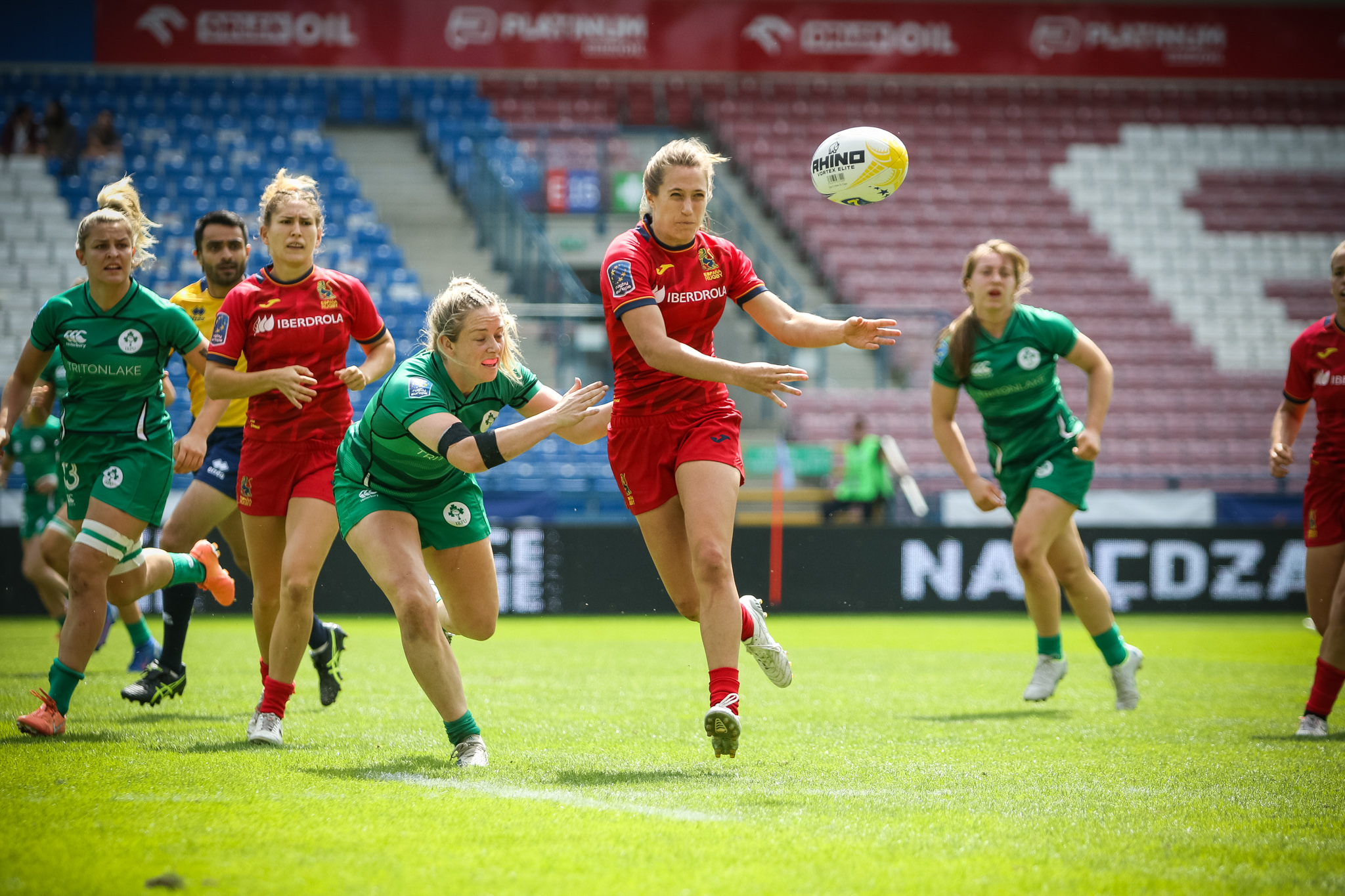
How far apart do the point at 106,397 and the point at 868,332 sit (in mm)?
3430

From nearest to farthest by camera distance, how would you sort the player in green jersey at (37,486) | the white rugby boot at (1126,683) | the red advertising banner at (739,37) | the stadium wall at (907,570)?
the white rugby boot at (1126,683), the player in green jersey at (37,486), the stadium wall at (907,570), the red advertising banner at (739,37)

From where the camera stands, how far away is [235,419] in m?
6.62

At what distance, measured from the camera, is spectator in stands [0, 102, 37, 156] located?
66.4 ft

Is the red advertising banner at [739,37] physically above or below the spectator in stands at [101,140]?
above

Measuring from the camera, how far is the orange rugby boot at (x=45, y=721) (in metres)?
5.22

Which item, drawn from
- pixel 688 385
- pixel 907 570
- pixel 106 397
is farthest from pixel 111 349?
pixel 907 570

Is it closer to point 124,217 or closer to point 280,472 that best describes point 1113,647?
point 280,472

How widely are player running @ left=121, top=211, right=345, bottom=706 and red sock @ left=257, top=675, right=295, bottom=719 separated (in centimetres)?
84

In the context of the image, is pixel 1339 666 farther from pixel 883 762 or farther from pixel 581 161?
pixel 581 161

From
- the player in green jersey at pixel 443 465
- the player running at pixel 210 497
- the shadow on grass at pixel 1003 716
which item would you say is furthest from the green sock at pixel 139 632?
the shadow on grass at pixel 1003 716

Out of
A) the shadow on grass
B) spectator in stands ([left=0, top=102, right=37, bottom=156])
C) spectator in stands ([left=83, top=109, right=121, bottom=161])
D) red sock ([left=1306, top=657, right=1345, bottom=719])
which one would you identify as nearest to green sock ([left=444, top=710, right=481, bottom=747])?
the shadow on grass

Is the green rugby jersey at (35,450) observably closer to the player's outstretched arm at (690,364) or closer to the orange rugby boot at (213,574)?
the orange rugby boot at (213,574)

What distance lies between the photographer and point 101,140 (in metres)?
20.0

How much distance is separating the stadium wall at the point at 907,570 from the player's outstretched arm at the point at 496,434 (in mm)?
8760
